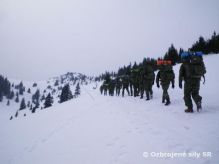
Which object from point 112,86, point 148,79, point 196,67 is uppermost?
point 196,67

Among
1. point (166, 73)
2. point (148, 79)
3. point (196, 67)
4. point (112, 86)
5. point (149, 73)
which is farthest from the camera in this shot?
point (112, 86)

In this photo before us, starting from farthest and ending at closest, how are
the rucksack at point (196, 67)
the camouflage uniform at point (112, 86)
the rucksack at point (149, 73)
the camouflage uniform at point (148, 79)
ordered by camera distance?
the camouflage uniform at point (112, 86), the rucksack at point (149, 73), the camouflage uniform at point (148, 79), the rucksack at point (196, 67)

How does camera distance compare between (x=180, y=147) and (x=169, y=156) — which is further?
(x=180, y=147)

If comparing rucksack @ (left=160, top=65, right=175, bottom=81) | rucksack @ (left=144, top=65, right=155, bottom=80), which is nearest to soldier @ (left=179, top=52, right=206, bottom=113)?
rucksack @ (left=160, top=65, right=175, bottom=81)

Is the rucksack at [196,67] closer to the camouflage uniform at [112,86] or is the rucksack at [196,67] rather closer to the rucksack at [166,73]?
the rucksack at [166,73]

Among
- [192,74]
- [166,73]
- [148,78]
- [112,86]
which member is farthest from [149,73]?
[112,86]

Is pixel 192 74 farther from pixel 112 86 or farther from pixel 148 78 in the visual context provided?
pixel 112 86

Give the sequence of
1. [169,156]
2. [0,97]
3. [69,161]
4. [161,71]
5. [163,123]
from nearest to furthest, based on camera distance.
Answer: [169,156] < [69,161] < [163,123] < [161,71] < [0,97]

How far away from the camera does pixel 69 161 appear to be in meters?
5.49

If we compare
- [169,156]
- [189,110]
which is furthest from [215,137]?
[189,110]

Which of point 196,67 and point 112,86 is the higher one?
point 196,67

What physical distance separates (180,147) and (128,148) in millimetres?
1431

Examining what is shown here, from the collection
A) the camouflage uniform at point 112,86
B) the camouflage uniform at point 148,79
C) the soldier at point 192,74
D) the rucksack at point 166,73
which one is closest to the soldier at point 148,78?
the camouflage uniform at point 148,79

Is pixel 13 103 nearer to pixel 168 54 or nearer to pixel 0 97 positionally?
pixel 0 97
